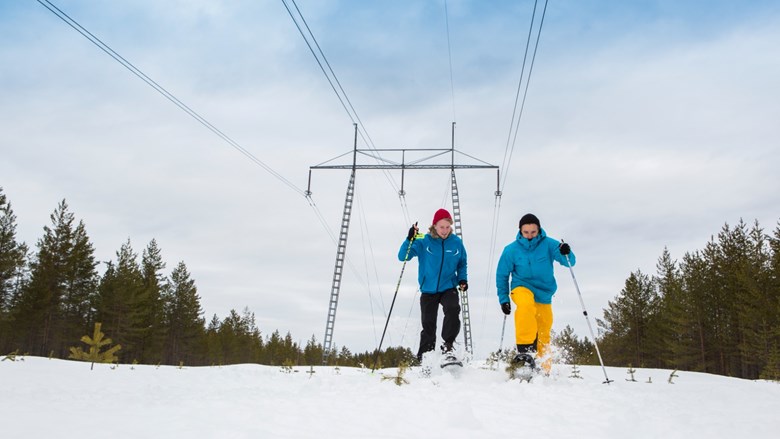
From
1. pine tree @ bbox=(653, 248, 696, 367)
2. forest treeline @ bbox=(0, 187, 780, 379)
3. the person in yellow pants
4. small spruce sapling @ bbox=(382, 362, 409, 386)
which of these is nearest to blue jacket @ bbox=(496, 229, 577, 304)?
the person in yellow pants

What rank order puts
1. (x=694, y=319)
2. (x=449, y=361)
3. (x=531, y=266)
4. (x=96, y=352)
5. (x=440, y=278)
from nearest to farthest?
(x=449, y=361)
(x=531, y=266)
(x=440, y=278)
(x=96, y=352)
(x=694, y=319)

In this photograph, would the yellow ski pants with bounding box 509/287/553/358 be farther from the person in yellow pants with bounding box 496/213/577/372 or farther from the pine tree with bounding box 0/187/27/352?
the pine tree with bounding box 0/187/27/352

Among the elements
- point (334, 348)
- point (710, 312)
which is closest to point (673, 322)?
point (710, 312)

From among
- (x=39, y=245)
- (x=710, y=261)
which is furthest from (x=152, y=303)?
(x=710, y=261)

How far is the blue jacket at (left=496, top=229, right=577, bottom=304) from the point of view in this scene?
716 centimetres

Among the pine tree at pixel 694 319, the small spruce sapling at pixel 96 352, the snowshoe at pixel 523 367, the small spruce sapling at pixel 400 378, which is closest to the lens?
the small spruce sapling at pixel 400 378

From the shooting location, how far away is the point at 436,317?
776 centimetres

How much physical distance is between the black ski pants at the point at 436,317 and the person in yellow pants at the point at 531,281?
0.71m

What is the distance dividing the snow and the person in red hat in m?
0.99

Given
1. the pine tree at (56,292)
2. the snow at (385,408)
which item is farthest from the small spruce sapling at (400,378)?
the pine tree at (56,292)

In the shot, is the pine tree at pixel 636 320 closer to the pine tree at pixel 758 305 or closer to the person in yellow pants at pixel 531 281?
the pine tree at pixel 758 305

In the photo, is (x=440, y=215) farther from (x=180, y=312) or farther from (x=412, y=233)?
(x=180, y=312)

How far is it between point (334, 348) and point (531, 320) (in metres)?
34.2

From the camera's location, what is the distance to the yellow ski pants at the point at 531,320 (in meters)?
6.91
